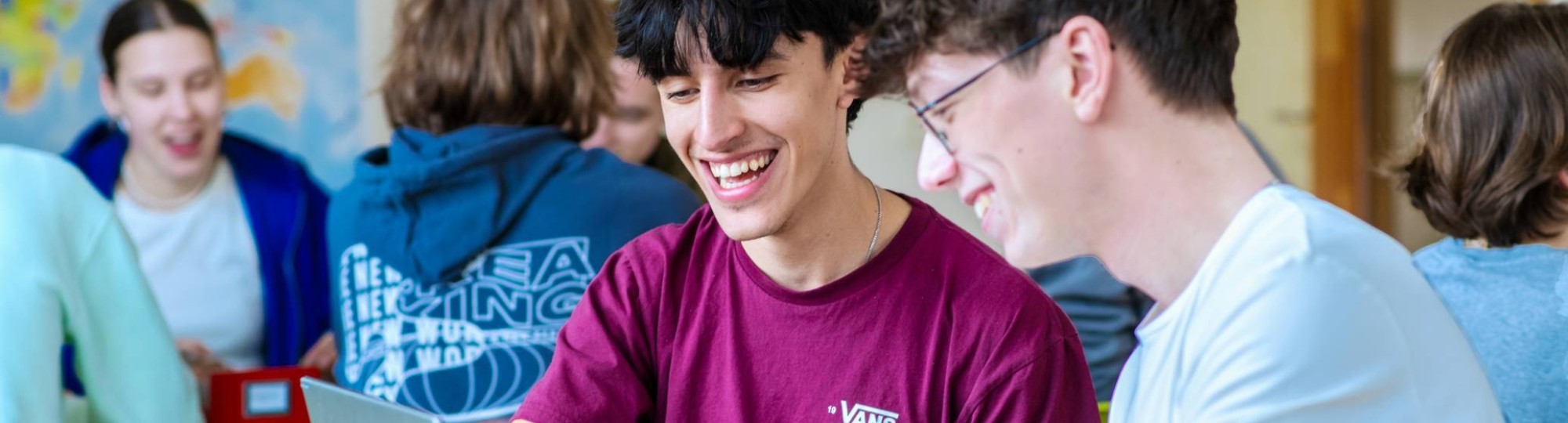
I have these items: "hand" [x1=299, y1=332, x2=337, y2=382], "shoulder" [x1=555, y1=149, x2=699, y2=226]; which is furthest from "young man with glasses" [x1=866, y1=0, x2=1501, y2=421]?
"hand" [x1=299, y1=332, x2=337, y2=382]

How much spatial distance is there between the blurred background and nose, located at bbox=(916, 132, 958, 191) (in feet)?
3.91

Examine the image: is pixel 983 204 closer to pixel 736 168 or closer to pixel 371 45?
pixel 736 168

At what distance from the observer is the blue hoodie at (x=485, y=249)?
2.11 metres

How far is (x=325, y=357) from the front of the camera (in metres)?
3.20

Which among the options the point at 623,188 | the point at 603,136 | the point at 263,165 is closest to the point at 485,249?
the point at 623,188

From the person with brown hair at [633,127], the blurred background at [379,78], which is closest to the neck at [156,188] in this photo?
A: the blurred background at [379,78]

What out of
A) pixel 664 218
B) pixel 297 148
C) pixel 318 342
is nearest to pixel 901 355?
pixel 664 218

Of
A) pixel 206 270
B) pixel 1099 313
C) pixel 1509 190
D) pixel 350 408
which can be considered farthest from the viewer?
pixel 206 270

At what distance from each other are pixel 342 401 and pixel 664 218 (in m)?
0.85

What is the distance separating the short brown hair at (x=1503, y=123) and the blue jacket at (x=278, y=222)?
2397 mm

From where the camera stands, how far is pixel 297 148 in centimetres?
372

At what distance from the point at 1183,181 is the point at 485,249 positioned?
4.11 feet

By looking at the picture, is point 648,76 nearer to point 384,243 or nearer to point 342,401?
point 342,401

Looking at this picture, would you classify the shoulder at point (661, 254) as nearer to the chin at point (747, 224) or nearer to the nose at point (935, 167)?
the chin at point (747, 224)
